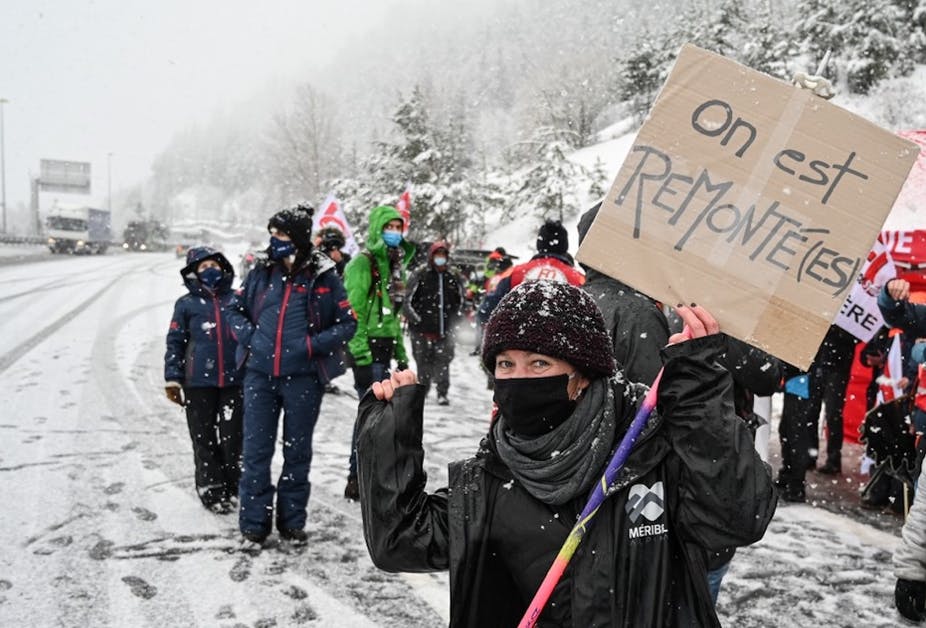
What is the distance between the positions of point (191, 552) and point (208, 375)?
1320 millimetres

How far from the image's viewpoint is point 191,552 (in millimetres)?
4309

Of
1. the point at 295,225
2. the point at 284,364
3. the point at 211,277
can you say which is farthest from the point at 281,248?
the point at 211,277

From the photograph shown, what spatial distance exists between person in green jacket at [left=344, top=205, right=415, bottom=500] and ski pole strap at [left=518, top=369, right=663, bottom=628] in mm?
4023

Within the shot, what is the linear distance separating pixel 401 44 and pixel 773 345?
6770 inches

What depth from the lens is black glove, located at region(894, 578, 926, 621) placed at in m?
3.74

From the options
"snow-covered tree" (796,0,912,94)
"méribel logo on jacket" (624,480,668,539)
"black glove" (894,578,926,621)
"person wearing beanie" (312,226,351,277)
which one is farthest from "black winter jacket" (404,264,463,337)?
"snow-covered tree" (796,0,912,94)

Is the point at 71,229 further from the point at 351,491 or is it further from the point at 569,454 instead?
the point at 569,454

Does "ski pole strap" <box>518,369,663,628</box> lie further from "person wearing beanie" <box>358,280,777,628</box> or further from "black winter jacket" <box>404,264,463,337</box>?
"black winter jacket" <box>404,264,463,337</box>

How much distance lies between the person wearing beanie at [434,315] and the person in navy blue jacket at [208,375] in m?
3.54

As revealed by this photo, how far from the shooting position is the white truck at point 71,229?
43.3 meters

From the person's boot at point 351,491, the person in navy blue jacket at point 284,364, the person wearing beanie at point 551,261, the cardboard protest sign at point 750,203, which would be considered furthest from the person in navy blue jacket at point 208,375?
the cardboard protest sign at point 750,203

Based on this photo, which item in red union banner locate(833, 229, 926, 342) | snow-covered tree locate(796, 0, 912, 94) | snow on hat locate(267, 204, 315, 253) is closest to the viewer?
snow on hat locate(267, 204, 315, 253)

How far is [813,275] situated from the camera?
1819 mm

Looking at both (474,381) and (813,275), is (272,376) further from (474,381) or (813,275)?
(474,381)
